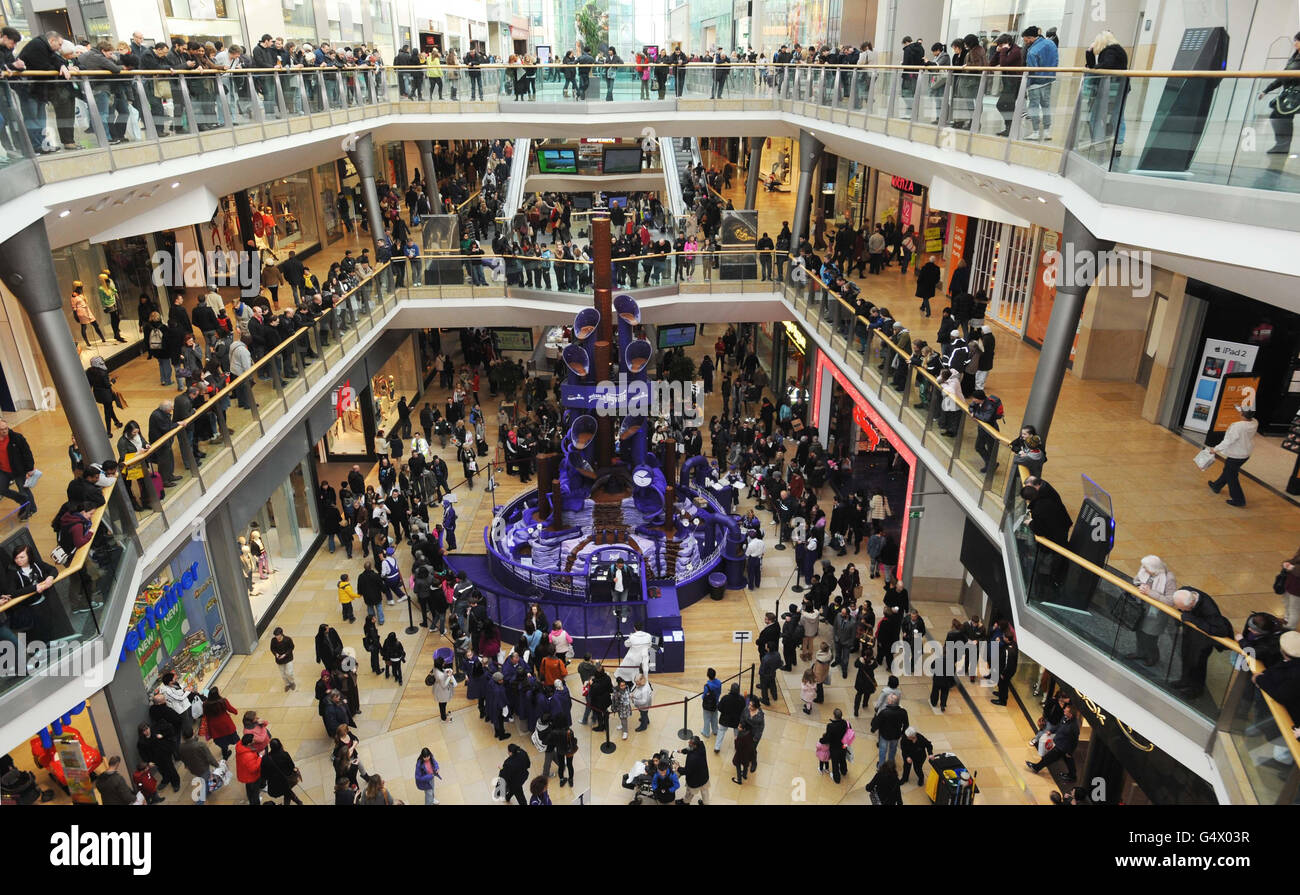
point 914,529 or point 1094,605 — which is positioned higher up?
point 1094,605

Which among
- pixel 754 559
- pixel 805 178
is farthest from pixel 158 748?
pixel 805 178

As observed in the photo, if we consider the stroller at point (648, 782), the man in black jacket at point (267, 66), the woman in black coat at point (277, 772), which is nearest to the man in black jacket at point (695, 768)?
the stroller at point (648, 782)

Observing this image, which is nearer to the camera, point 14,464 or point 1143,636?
point 1143,636

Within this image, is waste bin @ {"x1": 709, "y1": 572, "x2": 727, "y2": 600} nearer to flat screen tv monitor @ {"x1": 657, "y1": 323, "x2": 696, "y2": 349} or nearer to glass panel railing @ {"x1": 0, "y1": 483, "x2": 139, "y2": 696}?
flat screen tv monitor @ {"x1": 657, "y1": 323, "x2": 696, "y2": 349}

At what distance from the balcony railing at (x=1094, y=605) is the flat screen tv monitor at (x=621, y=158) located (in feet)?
74.3

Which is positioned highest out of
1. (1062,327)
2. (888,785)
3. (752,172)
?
(1062,327)

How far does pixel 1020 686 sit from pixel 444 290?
53.3 ft

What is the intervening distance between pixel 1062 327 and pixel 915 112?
5609mm

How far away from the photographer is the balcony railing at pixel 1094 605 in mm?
6121

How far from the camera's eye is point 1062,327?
391 inches

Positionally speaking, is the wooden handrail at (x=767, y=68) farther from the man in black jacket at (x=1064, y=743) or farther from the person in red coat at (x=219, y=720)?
the person in red coat at (x=219, y=720)

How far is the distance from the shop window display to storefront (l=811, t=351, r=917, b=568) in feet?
40.2

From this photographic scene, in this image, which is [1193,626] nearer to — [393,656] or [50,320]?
[393,656]

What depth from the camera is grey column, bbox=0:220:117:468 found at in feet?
29.1
